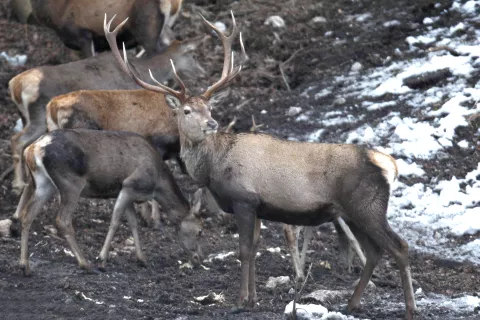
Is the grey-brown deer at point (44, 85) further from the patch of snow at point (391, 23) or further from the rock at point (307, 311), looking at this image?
the rock at point (307, 311)

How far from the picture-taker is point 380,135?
1298 centimetres

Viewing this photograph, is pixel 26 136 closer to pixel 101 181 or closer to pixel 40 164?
pixel 101 181

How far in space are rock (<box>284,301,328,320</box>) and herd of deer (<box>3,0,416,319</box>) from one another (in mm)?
578

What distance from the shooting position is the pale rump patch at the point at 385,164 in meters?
8.72

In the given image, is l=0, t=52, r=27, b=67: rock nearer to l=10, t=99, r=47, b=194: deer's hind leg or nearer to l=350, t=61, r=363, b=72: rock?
l=10, t=99, r=47, b=194: deer's hind leg

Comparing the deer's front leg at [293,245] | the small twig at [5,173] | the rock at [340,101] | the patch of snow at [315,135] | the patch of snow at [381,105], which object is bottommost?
the small twig at [5,173]

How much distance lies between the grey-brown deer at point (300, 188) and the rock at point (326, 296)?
42 cm

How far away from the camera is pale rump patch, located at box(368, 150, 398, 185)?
28.6 ft

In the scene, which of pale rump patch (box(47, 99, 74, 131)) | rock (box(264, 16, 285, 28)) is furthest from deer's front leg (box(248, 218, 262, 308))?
rock (box(264, 16, 285, 28))

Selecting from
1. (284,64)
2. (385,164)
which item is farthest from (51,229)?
(284,64)

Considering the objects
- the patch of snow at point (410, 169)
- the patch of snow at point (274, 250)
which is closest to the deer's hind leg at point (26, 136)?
the patch of snow at point (274, 250)

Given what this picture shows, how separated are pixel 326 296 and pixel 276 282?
66 centimetres

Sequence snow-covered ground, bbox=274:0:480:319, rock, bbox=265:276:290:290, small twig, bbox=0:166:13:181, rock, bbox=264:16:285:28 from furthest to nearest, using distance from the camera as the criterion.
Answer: rock, bbox=264:16:285:28, small twig, bbox=0:166:13:181, snow-covered ground, bbox=274:0:480:319, rock, bbox=265:276:290:290

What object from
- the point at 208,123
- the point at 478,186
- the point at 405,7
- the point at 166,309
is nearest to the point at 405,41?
the point at 405,7
